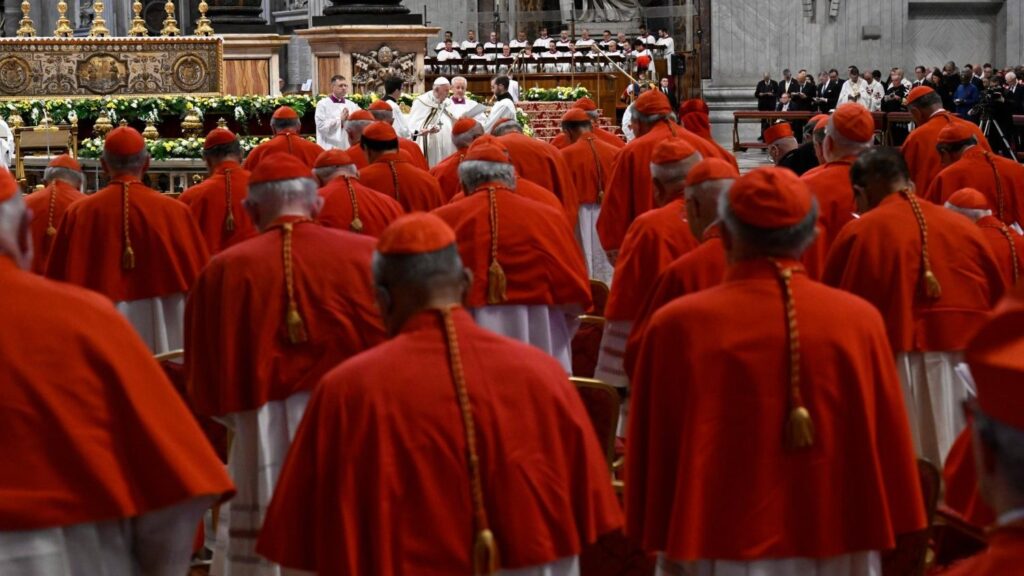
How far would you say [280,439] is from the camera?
18.6ft

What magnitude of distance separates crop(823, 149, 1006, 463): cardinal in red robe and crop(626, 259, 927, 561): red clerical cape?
7.58 feet

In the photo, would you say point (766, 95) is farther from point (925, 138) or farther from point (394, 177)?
point (394, 177)

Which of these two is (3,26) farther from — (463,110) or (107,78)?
(463,110)

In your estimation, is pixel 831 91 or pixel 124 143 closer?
pixel 124 143

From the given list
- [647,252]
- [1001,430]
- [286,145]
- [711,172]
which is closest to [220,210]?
[286,145]

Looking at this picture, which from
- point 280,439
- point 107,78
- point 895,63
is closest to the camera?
point 280,439

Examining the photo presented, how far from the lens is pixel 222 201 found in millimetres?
10070

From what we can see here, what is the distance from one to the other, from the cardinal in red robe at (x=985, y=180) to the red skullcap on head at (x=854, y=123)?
4.81 feet

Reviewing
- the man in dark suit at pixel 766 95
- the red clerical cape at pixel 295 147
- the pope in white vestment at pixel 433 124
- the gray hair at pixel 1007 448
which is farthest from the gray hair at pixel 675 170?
the man in dark suit at pixel 766 95

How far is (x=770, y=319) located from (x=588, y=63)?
26182 mm

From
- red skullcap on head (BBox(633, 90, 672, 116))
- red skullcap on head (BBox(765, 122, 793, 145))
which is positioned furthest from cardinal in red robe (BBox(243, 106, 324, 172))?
red skullcap on head (BBox(765, 122, 793, 145))

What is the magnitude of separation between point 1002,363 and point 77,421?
2085 mm

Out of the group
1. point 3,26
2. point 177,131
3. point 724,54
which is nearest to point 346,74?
point 177,131

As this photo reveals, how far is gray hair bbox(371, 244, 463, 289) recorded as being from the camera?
3771mm
